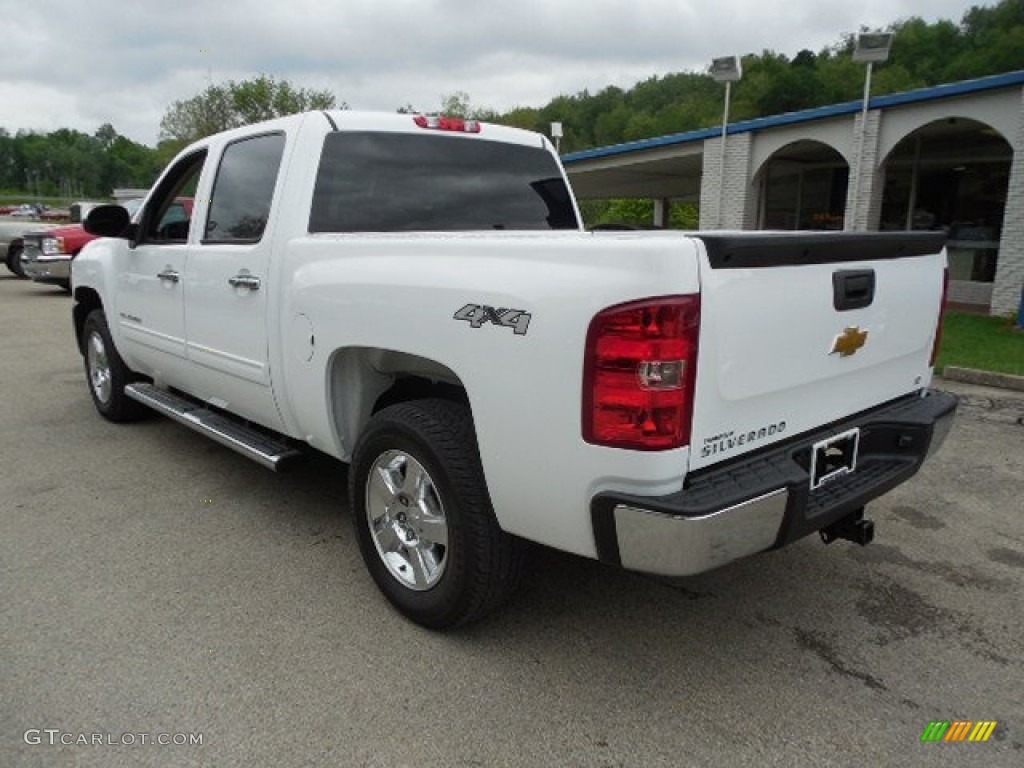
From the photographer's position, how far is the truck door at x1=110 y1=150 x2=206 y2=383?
4273 millimetres

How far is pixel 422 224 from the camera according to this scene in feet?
12.0

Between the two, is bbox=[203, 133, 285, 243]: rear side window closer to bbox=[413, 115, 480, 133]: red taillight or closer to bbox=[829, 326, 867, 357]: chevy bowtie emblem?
bbox=[413, 115, 480, 133]: red taillight

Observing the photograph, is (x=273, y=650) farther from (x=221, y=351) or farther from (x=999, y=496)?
(x=999, y=496)

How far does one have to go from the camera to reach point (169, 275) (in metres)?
4.24

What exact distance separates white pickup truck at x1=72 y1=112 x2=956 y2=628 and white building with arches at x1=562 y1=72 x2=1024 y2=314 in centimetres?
983

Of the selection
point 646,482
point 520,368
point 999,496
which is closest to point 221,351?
point 520,368

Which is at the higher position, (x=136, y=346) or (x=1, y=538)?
(x=136, y=346)

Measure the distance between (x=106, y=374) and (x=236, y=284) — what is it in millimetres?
2799

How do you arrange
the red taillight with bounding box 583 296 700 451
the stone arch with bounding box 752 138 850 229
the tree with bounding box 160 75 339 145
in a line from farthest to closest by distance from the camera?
the tree with bounding box 160 75 339 145
the stone arch with bounding box 752 138 850 229
the red taillight with bounding box 583 296 700 451

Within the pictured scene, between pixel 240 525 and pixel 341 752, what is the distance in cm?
189

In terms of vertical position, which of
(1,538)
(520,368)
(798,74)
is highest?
(798,74)

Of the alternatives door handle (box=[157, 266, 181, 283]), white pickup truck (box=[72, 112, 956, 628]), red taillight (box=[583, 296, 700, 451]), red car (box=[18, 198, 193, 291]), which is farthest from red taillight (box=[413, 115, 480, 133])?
red car (box=[18, 198, 193, 291])

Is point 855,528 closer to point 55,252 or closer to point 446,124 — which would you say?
point 446,124

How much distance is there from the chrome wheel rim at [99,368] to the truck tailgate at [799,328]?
4.81 m
